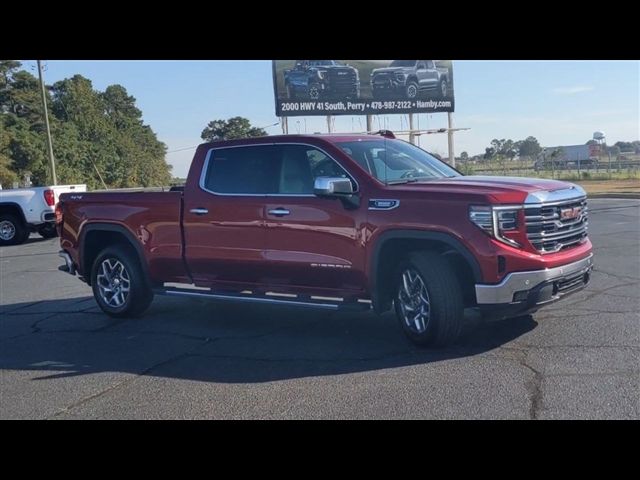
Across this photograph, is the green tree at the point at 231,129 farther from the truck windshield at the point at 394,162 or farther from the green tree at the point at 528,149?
the green tree at the point at 528,149

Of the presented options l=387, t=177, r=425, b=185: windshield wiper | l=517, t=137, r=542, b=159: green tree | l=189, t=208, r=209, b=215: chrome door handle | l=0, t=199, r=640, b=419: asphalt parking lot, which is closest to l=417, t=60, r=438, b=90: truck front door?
l=0, t=199, r=640, b=419: asphalt parking lot

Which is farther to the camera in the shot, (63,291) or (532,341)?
(63,291)

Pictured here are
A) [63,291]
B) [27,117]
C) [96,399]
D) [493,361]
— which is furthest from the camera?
[27,117]

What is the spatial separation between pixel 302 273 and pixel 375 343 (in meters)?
1.01

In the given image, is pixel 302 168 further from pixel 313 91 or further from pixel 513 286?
pixel 313 91

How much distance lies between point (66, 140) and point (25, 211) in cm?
2854

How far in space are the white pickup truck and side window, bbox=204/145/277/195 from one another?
39.0ft

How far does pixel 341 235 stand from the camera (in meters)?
6.47

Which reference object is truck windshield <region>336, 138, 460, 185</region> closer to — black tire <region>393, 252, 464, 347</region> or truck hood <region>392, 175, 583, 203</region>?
truck hood <region>392, 175, 583, 203</region>

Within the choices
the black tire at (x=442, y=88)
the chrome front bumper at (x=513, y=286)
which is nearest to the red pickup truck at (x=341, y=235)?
the chrome front bumper at (x=513, y=286)

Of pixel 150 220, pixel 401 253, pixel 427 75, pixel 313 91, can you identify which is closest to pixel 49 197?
pixel 150 220
